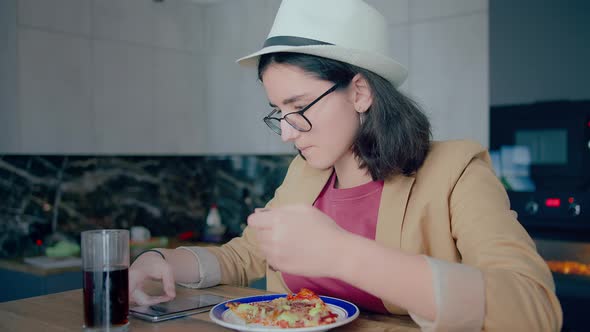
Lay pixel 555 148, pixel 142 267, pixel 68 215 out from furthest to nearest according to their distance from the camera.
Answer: pixel 68 215 → pixel 555 148 → pixel 142 267

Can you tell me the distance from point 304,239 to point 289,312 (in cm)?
20

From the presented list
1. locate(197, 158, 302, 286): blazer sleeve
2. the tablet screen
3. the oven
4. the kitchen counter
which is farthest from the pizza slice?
the kitchen counter

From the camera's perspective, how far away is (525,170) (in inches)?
86.8

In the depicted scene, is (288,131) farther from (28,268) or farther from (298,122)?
(28,268)

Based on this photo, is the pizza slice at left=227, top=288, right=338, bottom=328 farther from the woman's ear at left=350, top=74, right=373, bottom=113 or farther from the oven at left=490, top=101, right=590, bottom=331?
the oven at left=490, top=101, right=590, bottom=331

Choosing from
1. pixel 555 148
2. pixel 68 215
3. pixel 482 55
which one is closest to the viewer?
pixel 555 148

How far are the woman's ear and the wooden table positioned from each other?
1.71ft

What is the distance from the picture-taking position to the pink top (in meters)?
1.33

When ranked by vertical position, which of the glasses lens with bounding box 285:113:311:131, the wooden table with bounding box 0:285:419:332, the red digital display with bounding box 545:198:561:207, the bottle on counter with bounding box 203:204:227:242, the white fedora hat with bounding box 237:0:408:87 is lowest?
the bottle on counter with bounding box 203:204:227:242

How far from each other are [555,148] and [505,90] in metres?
0.31

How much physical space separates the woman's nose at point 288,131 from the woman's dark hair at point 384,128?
15 cm

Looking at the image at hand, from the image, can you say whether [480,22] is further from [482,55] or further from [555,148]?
[555,148]

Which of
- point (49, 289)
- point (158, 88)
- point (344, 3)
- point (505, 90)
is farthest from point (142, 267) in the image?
point (158, 88)

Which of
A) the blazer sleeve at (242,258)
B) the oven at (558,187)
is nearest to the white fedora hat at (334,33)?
the blazer sleeve at (242,258)
